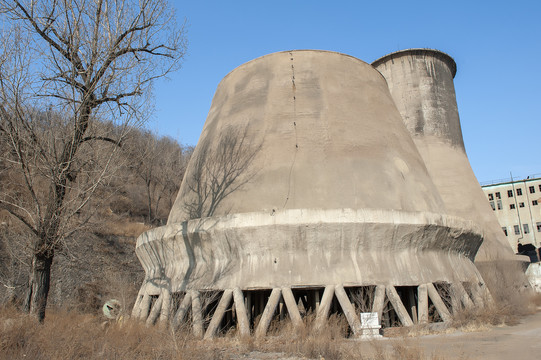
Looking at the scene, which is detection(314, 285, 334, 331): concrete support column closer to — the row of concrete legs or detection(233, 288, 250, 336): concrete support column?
the row of concrete legs

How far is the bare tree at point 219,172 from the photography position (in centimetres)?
1030

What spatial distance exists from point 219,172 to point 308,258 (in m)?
3.22

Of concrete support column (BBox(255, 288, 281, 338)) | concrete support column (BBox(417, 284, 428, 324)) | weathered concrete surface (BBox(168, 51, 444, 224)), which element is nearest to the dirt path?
concrete support column (BBox(417, 284, 428, 324))

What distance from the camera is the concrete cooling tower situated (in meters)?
8.83

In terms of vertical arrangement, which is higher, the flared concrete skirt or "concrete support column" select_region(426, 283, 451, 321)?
the flared concrete skirt

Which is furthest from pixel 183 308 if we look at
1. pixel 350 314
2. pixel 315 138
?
pixel 315 138

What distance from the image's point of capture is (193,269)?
31.8ft

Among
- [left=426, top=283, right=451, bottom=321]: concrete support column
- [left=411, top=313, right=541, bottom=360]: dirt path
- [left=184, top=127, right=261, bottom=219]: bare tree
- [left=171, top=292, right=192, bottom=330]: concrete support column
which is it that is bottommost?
[left=411, top=313, right=541, bottom=360]: dirt path

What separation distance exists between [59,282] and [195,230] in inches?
545

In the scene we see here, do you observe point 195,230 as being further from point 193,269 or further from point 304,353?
point 304,353

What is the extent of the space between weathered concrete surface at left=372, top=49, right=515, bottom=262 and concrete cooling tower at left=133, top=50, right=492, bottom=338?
29.1ft

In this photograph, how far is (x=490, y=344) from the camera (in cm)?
731

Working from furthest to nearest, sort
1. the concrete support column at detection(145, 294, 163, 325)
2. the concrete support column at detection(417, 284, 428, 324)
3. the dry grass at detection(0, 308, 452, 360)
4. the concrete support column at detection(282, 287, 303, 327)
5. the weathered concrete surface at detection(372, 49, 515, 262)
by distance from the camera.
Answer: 1. the weathered concrete surface at detection(372, 49, 515, 262)
2. the concrete support column at detection(145, 294, 163, 325)
3. the concrete support column at detection(417, 284, 428, 324)
4. the concrete support column at detection(282, 287, 303, 327)
5. the dry grass at detection(0, 308, 452, 360)

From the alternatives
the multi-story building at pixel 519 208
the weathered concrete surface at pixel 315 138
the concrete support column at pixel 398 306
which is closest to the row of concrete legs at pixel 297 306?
the concrete support column at pixel 398 306
